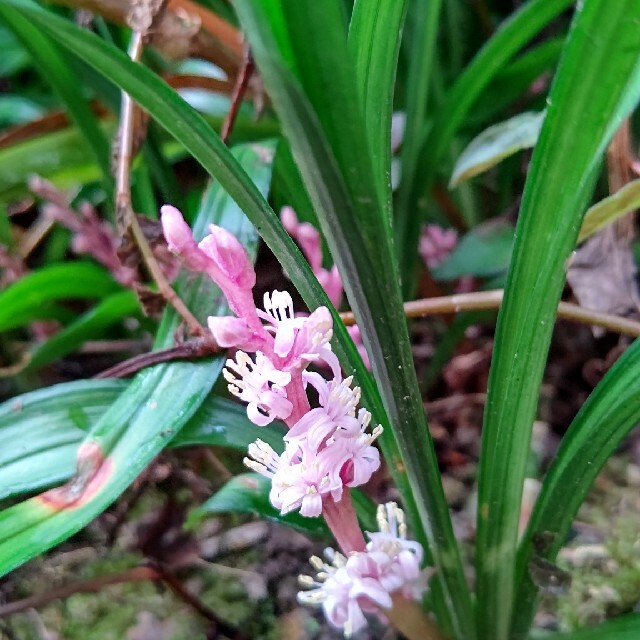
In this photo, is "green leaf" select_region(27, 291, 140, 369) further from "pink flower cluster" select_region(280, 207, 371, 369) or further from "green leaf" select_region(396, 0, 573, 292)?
"green leaf" select_region(396, 0, 573, 292)

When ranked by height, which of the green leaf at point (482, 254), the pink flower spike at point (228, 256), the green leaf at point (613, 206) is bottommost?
the green leaf at point (482, 254)

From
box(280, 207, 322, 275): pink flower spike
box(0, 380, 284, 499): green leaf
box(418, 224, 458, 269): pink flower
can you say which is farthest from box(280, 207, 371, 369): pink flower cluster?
box(418, 224, 458, 269): pink flower

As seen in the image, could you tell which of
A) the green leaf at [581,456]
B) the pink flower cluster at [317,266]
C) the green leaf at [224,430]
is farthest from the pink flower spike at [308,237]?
the green leaf at [581,456]

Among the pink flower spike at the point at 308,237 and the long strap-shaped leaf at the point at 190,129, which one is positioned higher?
the long strap-shaped leaf at the point at 190,129

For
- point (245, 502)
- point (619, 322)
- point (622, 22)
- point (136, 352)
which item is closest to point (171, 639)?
point (245, 502)

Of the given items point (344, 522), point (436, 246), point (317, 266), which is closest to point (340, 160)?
point (344, 522)

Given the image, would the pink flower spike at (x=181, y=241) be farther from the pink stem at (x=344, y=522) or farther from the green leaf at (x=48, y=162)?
the green leaf at (x=48, y=162)

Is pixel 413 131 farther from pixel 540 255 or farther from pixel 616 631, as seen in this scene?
pixel 616 631
